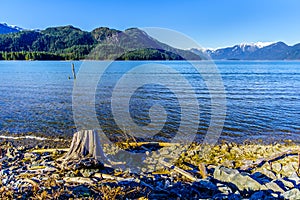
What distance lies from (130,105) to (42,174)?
45.9 ft

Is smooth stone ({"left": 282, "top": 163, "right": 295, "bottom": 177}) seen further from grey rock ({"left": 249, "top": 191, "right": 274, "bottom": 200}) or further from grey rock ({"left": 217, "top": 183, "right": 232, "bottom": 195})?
grey rock ({"left": 217, "top": 183, "right": 232, "bottom": 195})

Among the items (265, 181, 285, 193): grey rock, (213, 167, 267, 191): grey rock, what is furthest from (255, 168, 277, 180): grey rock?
(213, 167, 267, 191): grey rock

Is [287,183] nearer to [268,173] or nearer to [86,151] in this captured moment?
[268,173]

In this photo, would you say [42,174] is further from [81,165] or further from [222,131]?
[222,131]

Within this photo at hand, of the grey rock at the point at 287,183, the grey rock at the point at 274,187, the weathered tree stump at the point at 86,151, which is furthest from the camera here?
the weathered tree stump at the point at 86,151

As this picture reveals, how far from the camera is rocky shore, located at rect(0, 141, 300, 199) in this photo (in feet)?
18.0

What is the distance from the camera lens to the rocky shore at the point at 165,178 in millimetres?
5495

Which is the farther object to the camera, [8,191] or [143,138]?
[143,138]

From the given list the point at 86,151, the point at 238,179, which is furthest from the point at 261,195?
the point at 86,151

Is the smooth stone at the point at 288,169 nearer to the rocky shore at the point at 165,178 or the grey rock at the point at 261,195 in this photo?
the rocky shore at the point at 165,178

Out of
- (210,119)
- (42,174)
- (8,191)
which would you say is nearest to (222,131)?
(210,119)

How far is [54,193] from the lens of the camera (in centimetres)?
521

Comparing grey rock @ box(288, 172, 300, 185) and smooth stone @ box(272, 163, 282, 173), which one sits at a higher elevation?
grey rock @ box(288, 172, 300, 185)

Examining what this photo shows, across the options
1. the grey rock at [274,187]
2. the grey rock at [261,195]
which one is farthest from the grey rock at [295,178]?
the grey rock at [261,195]
